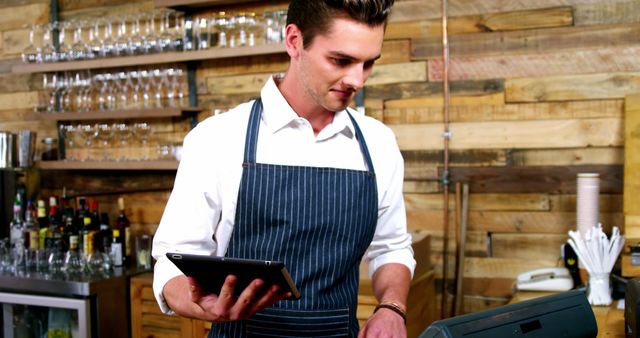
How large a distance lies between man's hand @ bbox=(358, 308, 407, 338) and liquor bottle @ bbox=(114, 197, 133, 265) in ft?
7.76

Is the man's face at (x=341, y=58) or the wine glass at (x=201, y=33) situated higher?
the wine glass at (x=201, y=33)

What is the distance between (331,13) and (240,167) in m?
0.43

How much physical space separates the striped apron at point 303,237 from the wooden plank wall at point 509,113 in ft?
5.13

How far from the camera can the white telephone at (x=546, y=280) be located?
2914 millimetres

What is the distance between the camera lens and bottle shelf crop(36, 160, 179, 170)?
3771 mm

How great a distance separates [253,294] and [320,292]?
16.1 inches

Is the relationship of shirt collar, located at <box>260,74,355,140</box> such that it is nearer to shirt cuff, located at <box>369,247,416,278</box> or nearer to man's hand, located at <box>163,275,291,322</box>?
shirt cuff, located at <box>369,247,416,278</box>

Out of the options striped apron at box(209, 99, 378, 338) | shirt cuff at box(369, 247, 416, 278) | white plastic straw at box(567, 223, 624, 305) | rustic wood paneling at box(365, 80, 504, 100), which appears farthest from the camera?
rustic wood paneling at box(365, 80, 504, 100)

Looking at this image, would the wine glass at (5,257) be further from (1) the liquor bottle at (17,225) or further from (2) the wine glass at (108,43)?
(2) the wine glass at (108,43)

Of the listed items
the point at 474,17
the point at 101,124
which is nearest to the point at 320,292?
the point at 474,17

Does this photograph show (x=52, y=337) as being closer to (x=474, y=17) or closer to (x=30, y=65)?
(x=30, y=65)

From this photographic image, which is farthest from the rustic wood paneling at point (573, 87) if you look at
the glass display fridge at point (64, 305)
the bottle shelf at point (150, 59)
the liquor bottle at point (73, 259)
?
the liquor bottle at point (73, 259)

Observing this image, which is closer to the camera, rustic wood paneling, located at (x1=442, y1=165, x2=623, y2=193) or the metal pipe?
rustic wood paneling, located at (x1=442, y1=165, x2=623, y2=193)

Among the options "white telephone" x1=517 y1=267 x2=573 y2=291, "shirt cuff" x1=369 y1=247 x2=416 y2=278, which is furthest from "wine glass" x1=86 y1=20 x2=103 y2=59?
"shirt cuff" x1=369 y1=247 x2=416 y2=278
